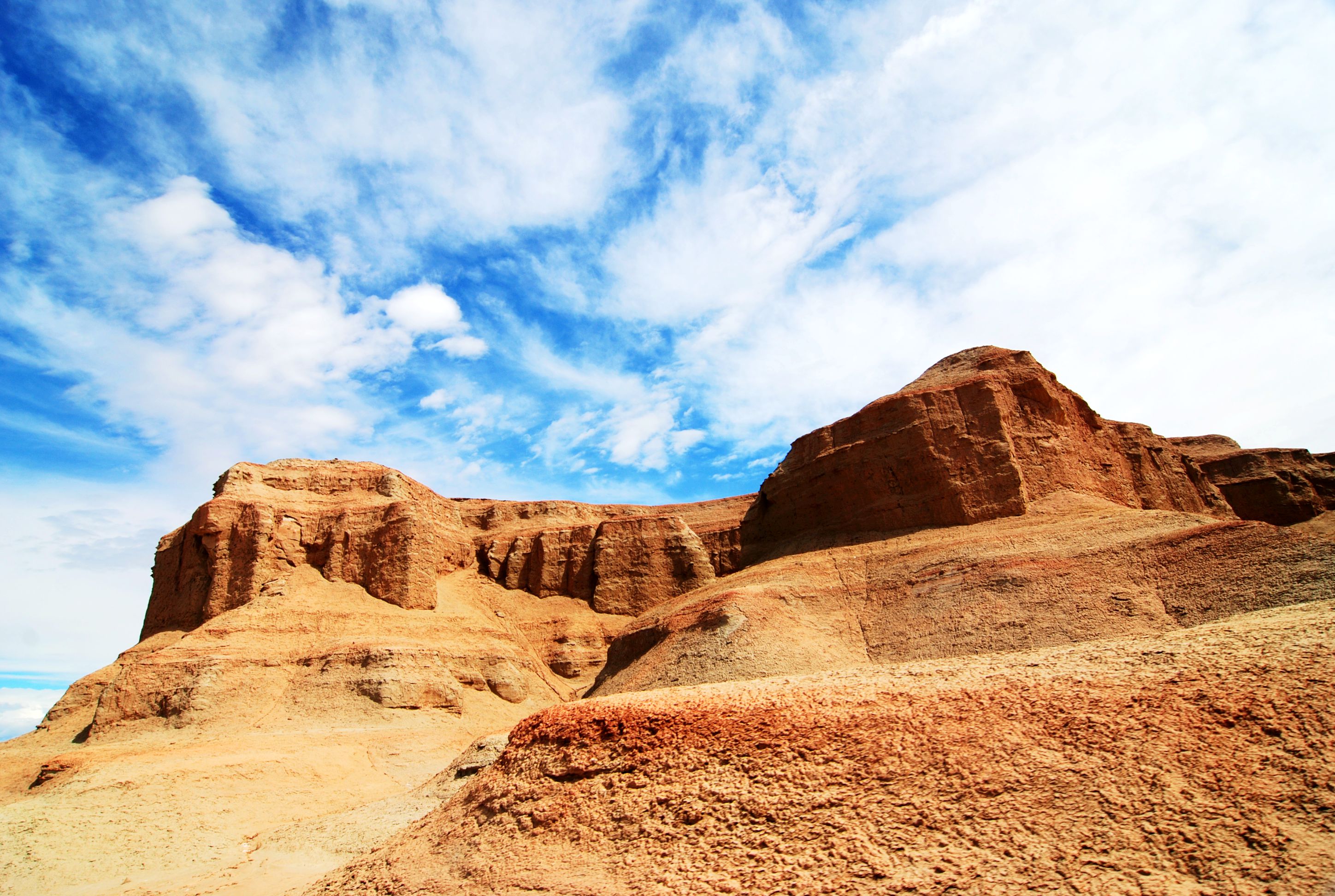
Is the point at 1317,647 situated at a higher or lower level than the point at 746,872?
higher

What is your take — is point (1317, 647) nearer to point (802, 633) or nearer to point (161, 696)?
point (802, 633)

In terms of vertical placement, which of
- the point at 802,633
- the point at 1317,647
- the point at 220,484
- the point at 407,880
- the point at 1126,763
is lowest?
the point at 407,880

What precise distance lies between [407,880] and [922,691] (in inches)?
260

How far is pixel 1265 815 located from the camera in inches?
234

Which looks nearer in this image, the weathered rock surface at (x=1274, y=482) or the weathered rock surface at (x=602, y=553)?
the weathered rock surface at (x=602, y=553)

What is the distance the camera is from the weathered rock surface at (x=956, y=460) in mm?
28438

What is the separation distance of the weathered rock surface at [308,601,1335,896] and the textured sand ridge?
36mm

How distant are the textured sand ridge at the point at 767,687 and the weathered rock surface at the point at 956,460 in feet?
0.50

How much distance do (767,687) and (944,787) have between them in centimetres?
364

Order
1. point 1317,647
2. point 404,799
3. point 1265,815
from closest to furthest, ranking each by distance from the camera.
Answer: point 1265,815, point 1317,647, point 404,799

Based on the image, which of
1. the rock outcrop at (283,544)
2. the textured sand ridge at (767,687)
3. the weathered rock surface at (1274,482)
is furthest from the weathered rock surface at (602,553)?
the weathered rock surface at (1274,482)

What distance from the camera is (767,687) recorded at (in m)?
10.6

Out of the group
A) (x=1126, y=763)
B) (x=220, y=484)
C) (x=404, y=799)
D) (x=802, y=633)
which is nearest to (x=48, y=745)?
(x=220, y=484)

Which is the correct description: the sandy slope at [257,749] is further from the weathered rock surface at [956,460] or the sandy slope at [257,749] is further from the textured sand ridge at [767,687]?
the weathered rock surface at [956,460]
